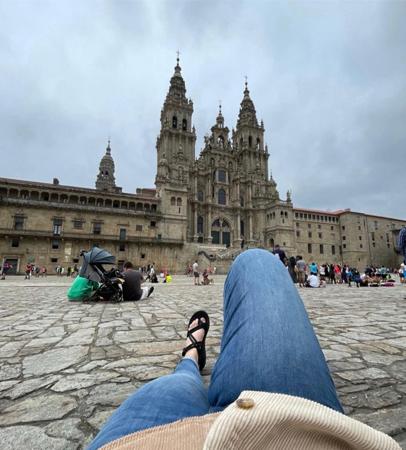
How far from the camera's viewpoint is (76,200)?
35156 millimetres

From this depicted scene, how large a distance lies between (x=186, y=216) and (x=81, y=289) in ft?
107

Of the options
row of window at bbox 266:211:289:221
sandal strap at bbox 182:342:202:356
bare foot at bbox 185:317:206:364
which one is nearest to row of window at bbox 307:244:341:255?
row of window at bbox 266:211:289:221

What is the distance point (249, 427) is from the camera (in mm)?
542

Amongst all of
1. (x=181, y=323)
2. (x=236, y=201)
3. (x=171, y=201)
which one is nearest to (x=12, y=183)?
(x=171, y=201)

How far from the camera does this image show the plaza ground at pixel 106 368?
1.49 m

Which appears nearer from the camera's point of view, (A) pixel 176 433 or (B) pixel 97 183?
(A) pixel 176 433

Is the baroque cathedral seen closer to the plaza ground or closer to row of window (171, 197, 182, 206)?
row of window (171, 197, 182, 206)

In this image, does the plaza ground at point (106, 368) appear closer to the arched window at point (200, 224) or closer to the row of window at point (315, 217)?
the arched window at point (200, 224)

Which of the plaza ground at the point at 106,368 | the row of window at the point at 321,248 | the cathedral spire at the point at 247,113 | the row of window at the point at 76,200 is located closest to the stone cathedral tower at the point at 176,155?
the row of window at the point at 76,200

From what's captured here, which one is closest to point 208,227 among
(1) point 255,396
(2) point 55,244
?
(2) point 55,244

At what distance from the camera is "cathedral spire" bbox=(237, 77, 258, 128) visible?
54409 millimetres

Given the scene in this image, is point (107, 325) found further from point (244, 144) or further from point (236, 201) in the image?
point (244, 144)

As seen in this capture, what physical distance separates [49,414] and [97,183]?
57298 mm

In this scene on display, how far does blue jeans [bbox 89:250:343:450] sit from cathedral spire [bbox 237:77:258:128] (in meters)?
57.3
